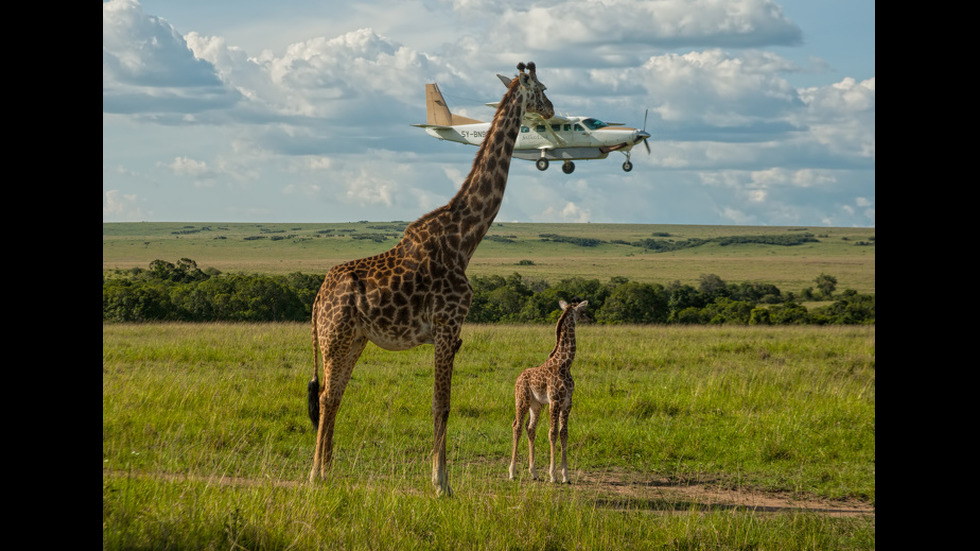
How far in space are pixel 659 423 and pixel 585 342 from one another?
10.5 metres

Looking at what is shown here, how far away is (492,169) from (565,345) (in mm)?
1875

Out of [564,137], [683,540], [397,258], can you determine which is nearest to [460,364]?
[397,258]

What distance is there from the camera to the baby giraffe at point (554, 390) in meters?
8.25

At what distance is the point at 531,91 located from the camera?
8.13 m

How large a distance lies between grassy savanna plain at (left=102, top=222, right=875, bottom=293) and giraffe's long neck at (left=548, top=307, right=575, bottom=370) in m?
63.9

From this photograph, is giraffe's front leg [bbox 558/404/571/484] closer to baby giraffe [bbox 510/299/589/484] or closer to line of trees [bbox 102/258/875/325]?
baby giraffe [bbox 510/299/589/484]

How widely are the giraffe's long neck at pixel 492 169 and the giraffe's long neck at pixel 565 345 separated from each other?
4.39 ft

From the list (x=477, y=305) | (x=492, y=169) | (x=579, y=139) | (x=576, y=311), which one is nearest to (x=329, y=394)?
(x=492, y=169)

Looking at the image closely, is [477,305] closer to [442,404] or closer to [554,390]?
[554,390]

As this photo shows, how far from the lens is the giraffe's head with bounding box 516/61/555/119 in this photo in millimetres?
8047

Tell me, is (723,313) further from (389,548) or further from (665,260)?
(665,260)

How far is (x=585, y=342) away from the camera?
22.1 m

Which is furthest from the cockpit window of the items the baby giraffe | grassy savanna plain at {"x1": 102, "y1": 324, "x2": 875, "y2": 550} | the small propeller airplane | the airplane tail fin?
the baby giraffe

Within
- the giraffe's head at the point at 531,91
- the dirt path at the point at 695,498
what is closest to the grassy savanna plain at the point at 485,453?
the dirt path at the point at 695,498
